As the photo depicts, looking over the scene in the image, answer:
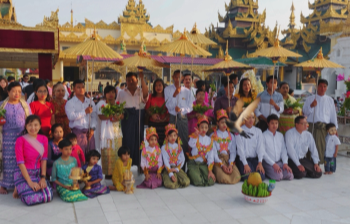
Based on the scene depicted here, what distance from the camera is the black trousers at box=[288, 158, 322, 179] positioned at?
5258 millimetres

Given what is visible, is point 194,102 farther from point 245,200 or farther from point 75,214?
Result: point 75,214

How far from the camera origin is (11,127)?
4238 millimetres

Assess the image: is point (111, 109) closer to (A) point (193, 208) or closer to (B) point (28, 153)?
(B) point (28, 153)

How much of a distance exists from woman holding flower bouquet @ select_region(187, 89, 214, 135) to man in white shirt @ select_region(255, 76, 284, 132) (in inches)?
34.2

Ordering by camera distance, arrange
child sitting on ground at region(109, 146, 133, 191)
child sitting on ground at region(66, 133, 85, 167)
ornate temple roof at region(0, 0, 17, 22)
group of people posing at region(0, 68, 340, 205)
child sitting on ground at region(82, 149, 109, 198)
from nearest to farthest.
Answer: group of people posing at region(0, 68, 340, 205), child sitting on ground at region(82, 149, 109, 198), child sitting on ground at region(66, 133, 85, 167), child sitting on ground at region(109, 146, 133, 191), ornate temple roof at region(0, 0, 17, 22)

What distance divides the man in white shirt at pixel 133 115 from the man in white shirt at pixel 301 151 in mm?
2497

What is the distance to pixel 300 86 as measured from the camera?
21469 millimetres

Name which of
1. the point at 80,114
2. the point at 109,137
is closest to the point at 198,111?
the point at 109,137

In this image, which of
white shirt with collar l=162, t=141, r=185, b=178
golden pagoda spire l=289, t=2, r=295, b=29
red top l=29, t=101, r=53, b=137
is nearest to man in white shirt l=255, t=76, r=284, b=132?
white shirt with collar l=162, t=141, r=185, b=178

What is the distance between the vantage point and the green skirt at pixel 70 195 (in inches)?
160

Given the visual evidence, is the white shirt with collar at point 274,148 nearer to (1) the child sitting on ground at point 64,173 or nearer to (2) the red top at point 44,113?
(1) the child sitting on ground at point 64,173

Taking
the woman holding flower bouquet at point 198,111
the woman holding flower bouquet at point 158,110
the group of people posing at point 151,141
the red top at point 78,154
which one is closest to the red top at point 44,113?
the group of people posing at point 151,141

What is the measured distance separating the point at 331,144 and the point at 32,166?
4881 millimetres

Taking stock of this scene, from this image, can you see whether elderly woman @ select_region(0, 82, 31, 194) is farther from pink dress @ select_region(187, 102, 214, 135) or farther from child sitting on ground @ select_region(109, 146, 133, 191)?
pink dress @ select_region(187, 102, 214, 135)
